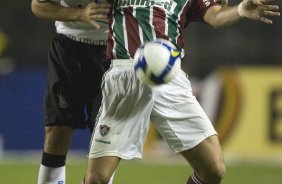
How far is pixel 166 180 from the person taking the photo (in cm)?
863

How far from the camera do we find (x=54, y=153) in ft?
19.4

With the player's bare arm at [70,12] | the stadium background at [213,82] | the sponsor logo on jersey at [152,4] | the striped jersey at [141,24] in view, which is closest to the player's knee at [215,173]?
the striped jersey at [141,24]

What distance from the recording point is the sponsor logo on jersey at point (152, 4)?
16.5 ft

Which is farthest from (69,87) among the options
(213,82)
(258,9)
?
(213,82)

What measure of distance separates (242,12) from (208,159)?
90 centimetres

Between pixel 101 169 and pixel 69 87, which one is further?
→ pixel 69 87

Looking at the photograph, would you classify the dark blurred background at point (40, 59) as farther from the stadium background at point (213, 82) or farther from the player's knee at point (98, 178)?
the player's knee at point (98, 178)

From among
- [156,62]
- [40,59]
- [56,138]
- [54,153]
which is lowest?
[40,59]

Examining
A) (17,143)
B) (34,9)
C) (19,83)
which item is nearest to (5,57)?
(19,83)

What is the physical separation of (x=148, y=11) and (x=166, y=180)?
3.88 meters

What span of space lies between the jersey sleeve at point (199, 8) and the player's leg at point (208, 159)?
77cm

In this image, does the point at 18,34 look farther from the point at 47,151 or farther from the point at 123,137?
the point at 123,137

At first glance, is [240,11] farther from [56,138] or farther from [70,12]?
[56,138]

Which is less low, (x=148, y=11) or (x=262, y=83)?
(x=148, y=11)
